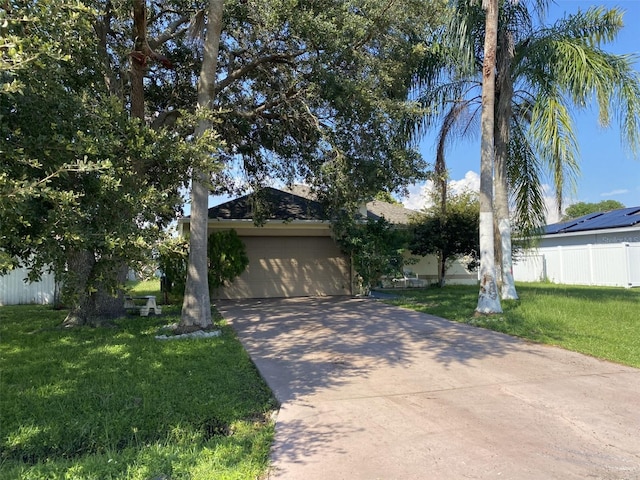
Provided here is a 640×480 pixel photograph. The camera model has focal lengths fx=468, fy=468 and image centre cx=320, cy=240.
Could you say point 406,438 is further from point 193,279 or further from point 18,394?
point 193,279

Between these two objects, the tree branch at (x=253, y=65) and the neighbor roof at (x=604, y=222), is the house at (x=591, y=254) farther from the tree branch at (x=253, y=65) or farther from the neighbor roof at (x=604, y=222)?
the tree branch at (x=253, y=65)

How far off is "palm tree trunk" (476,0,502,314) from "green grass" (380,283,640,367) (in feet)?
1.60

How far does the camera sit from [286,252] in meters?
17.6

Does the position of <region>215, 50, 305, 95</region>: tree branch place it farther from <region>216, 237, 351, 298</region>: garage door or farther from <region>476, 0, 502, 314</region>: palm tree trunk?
<region>216, 237, 351, 298</region>: garage door

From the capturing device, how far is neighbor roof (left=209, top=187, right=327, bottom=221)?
48.9 ft

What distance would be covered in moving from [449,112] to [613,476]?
39.6 ft

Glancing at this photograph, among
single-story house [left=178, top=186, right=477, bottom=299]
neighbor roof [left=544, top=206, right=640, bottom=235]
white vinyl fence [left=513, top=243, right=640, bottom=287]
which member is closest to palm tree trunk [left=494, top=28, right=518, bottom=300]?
single-story house [left=178, top=186, right=477, bottom=299]

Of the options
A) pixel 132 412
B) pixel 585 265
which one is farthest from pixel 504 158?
pixel 585 265

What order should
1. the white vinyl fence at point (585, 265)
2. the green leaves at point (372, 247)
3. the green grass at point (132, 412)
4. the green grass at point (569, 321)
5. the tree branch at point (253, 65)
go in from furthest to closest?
the white vinyl fence at point (585, 265)
the green leaves at point (372, 247)
the tree branch at point (253, 65)
the green grass at point (569, 321)
the green grass at point (132, 412)

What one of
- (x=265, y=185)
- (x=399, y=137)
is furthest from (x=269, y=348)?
(x=265, y=185)

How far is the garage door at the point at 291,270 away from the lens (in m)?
17.1

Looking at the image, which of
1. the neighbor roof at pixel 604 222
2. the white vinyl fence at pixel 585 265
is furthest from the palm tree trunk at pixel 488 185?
the neighbor roof at pixel 604 222

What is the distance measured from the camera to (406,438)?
4.34m

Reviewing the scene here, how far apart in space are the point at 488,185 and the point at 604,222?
1763 centimetres
